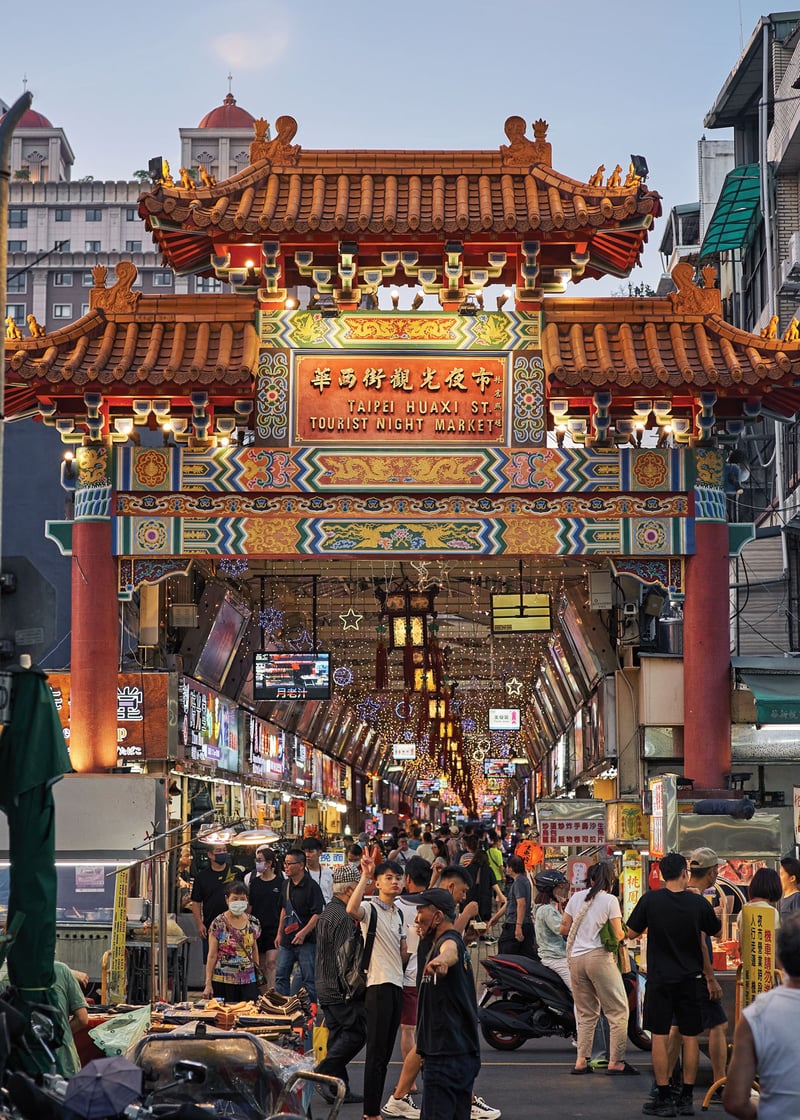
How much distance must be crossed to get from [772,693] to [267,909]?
687 cm

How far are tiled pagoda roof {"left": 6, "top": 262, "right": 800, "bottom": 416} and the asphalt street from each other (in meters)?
8.04

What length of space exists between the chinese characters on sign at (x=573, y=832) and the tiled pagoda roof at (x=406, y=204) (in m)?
8.13

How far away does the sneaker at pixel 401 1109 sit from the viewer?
13.7 m

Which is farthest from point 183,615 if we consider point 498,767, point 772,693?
point 498,767

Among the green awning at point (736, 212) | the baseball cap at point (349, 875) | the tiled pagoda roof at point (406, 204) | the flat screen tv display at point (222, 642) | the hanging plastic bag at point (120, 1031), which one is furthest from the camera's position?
the green awning at point (736, 212)

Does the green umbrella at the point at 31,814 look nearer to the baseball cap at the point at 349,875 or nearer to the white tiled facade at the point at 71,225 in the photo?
the baseball cap at the point at 349,875

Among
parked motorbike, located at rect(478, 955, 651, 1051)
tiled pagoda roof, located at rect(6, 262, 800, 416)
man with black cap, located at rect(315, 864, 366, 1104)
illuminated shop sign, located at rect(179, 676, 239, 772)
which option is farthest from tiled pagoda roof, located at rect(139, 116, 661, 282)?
man with black cap, located at rect(315, 864, 366, 1104)

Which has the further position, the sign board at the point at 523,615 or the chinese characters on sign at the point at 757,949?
the sign board at the point at 523,615

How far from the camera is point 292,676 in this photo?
27656 millimetres

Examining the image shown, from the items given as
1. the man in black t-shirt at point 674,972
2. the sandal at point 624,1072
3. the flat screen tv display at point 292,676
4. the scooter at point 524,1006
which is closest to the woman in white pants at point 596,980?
the sandal at point 624,1072

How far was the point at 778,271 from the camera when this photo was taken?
3284 cm

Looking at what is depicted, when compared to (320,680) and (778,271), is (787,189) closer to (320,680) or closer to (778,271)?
(778,271)

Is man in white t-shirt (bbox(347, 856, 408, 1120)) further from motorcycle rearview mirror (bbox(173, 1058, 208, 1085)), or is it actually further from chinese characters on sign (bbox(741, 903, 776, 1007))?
Answer: motorcycle rearview mirror (bbox(173, 1058, 208, 1085))

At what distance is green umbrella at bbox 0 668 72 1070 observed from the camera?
934 centimetres
